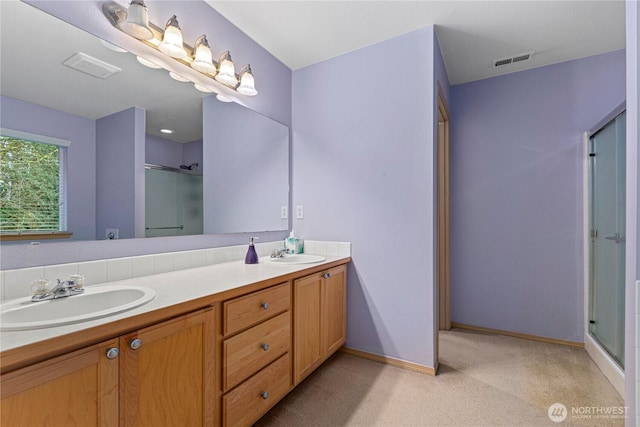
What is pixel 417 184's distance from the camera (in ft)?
6.70

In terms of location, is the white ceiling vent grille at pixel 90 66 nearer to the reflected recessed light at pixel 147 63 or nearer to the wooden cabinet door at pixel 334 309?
the reflected recessed light at pixel 147 63

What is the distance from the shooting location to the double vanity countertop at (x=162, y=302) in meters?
0.71

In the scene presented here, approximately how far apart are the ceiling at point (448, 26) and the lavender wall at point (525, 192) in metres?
0.30

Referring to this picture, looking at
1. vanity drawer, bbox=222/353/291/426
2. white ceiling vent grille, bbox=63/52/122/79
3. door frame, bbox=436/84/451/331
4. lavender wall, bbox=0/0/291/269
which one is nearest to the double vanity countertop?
lavender wall, bbox=0/0/291/269

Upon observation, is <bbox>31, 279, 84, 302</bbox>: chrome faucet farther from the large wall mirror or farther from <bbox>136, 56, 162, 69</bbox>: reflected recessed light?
<bbox>136, 56, 162, 69</bbox>: reflected recessed light

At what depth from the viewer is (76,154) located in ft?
4.11

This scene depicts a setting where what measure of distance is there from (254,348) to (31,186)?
3.70ft

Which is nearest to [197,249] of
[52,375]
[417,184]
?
[52,375]

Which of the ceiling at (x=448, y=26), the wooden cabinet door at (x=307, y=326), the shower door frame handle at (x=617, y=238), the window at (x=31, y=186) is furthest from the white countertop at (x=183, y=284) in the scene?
the shower door frame handle at (x=617, y=238)

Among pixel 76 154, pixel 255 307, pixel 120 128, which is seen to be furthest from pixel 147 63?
pixel 255 307

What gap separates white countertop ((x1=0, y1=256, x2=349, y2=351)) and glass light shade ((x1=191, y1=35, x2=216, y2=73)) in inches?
46.3

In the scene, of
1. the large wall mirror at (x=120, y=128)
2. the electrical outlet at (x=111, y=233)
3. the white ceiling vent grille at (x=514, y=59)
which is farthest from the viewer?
the white ceiling vent grille at (x=514, y=59)

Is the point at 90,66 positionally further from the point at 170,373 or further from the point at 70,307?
the point at 170,373

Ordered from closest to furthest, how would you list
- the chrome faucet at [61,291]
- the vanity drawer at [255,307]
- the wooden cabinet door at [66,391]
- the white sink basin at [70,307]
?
the wooden cabinet door at [66,391]
the white sink basin at [70,307]
the chrome faucet at [61,291]
the vanity drawer at [255,307]
